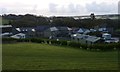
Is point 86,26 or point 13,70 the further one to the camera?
point 86,26

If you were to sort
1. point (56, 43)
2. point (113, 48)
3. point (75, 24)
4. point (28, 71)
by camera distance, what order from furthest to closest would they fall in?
point (75, 24) < point (56, 43) < point (113, 48) < point (28, 71)

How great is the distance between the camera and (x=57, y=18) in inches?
1667

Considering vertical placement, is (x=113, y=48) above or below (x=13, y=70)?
below

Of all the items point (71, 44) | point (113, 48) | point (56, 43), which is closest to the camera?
point (113, 48)

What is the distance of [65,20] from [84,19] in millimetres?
5293

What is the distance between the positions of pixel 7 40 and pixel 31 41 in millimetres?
2752

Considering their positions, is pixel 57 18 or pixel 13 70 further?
pixel 57 18

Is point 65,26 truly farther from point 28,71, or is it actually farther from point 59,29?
point 28,71

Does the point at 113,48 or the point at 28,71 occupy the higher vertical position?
the point at 28,71

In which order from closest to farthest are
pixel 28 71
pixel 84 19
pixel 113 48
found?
pixel 28 71
pixel 113 48
pixel 84 19

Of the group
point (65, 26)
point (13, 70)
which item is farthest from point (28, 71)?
point (65, 26)

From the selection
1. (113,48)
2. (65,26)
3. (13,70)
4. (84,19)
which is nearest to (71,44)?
(113,48)

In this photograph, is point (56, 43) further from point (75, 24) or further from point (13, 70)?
point (75, 24)

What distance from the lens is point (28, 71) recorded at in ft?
26.0
